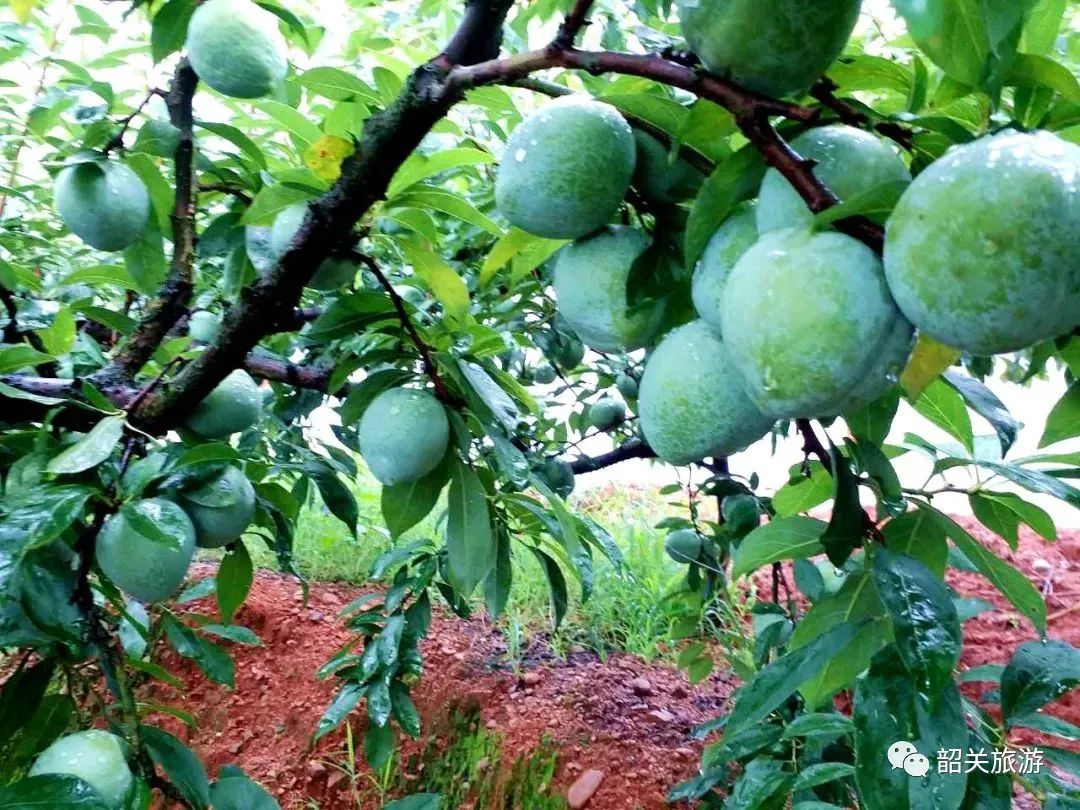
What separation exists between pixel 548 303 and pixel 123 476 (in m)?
1.01

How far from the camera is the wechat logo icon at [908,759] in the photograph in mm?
662

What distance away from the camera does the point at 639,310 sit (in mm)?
614

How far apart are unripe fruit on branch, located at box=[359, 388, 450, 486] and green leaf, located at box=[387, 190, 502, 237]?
0.79ft

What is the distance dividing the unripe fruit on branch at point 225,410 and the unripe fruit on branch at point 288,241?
22 centimetres

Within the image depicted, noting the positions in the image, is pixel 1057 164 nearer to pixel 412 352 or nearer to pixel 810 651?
pixel 810 651

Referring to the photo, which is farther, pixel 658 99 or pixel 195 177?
pixel 195 177

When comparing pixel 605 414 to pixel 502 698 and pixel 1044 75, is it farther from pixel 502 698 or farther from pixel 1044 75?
pixel 1044 75

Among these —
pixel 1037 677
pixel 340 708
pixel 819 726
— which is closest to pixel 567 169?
pixel 819 726

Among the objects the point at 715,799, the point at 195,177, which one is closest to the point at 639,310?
the point at 195,177

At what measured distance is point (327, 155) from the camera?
2.67 feet

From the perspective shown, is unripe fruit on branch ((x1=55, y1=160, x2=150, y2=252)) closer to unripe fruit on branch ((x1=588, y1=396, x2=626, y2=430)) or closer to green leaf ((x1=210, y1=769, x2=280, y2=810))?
green leaf ((x1=210, y1=769, x2=280, y2=810))

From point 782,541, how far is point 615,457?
955 mm

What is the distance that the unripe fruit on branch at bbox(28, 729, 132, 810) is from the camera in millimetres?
833

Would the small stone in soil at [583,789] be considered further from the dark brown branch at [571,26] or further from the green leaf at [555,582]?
the dark brown branch at [571,26]
